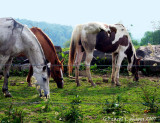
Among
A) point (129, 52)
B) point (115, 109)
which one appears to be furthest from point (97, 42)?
point (115, 109)

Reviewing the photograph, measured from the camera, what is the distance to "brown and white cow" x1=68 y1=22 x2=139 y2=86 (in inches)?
265

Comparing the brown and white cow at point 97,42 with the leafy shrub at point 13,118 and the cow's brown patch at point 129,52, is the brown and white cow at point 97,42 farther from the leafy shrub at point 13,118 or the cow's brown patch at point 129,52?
the leafy shrub at point 13,118

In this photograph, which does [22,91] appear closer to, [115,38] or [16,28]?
[16,28]

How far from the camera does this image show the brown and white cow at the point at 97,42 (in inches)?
265

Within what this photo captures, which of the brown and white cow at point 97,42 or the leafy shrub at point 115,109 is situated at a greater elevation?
the brown and white cow at point 97,42

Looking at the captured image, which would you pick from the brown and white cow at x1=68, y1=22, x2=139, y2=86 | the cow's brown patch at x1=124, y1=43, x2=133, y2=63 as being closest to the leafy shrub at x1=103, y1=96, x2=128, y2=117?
the brown and white cow at x1=68, y1=22, x2=139, y2=86

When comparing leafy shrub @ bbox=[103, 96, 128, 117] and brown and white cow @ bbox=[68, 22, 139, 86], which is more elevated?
brown and white cow @ bbox=[68, 22, 139, 86]

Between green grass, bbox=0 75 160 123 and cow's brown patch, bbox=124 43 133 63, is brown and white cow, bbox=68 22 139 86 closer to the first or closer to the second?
cow's brown patch, bbox=124 43 133 63

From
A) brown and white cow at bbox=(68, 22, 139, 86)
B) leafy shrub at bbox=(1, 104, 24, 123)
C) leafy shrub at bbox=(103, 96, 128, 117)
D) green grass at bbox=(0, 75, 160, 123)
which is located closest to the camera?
leafy shrub at bbox=(1, 104, 24, 123)

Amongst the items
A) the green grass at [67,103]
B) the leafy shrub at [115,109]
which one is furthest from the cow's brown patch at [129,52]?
the leafy shrub at [115,109]

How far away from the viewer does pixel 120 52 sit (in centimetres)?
744

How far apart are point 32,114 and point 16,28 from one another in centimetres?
212

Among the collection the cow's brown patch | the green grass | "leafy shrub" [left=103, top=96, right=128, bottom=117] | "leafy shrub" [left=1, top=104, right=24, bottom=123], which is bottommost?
the green grass

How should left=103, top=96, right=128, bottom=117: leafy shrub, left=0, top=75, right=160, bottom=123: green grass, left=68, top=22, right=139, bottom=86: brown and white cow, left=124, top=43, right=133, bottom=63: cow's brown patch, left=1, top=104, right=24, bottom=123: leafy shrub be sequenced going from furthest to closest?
left=124, top=43, right=133, bottom=63: cow's brown patch, left=68, top=22, right=139, bottom=86: brown and white cow, left=103, top=96, right=128, bottom=117: leafy shrub, left=0, top=75, right=160, bottom=123: green grass, left=1, top=104, right=24, bottom=123: leafy shrub
